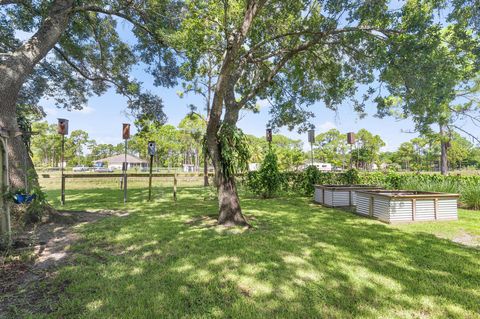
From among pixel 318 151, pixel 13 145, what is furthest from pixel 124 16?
pixel 318 151

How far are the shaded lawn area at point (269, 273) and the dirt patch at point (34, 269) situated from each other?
162mm

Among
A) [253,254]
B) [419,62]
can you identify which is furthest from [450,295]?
[419,62]

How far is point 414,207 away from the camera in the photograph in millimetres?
5293

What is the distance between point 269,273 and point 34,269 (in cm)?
275

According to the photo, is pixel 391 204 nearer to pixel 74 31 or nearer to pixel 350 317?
pixel 350 317

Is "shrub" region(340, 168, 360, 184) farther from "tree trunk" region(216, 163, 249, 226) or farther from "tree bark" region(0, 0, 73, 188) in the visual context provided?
"tree bark" region(0, 0, 73, 188)

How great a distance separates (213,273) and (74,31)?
8.65 meters

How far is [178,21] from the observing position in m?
6.69

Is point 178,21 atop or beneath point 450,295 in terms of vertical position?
atop

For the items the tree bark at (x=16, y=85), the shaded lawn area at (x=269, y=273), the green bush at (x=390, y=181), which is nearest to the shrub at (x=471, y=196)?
the green bush at (x=390, y=181)

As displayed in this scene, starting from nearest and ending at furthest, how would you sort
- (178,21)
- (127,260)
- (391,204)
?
(127,260) → (391,204) → (178,21)

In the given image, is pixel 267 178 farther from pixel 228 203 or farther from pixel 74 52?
pixel 74 52

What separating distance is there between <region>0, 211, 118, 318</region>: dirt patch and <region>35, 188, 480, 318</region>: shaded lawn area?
0.53ft

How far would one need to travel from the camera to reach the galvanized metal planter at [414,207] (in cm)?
525
